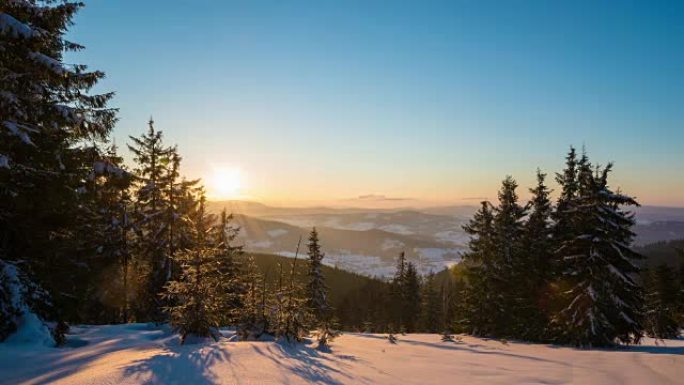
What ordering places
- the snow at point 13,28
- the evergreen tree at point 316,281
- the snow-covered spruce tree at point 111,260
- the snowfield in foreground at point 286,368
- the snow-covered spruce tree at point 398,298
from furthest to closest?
the snow-covered spruce tree at point 398,298
the evergreen tree at point 316,281
the snow-covered spruce tree at point 111,260
the snow at point 13,28
the snowfield in foreground at point 286,368

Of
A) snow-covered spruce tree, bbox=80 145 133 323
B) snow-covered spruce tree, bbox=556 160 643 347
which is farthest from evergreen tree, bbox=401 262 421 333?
snow-covered spruce tree, bbox=80 145 133 323

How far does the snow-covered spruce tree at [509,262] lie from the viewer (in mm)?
27609

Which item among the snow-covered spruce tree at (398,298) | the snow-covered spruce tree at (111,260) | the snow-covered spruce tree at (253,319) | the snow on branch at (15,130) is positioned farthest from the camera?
the snow-covered spruce tree at (398,298)

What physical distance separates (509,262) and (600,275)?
6675mm

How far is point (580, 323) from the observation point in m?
21.5

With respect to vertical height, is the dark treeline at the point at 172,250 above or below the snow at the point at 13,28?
below

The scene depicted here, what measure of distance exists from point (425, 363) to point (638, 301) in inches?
801

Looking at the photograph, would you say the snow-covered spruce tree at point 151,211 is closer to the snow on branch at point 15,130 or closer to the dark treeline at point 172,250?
the dark treeline at point 172,250

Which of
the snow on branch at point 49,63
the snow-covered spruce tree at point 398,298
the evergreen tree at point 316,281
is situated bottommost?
the snow-covered spruce tree at point 398,298

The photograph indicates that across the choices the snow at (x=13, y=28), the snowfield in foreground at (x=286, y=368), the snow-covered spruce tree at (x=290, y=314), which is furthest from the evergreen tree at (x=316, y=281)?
the snow at (x=13, y=28)

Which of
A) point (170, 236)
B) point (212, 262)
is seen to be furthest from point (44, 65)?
point (170, 236)

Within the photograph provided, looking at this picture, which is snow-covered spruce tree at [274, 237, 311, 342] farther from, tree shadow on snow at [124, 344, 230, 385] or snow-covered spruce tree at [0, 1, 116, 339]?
snow-covered spruce tree at [0, 1, 116, 339]

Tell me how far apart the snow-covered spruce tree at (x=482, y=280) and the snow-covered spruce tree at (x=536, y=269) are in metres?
1.77

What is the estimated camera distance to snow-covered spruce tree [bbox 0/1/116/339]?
10328mm
